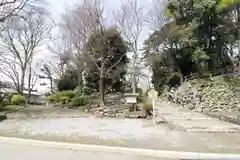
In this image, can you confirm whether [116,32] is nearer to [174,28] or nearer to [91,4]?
[91,4]

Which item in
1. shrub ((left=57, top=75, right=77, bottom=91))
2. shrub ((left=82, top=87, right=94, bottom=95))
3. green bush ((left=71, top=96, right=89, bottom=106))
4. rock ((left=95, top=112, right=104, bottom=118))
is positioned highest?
shrub ((left=57, top=75, right=77, bottom=91))

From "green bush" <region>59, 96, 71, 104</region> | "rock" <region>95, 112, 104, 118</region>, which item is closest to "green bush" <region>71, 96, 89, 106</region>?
"green bush" <region>59, 96, 71, 104</region>

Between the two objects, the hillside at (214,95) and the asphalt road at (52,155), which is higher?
the hillside at (214,95)

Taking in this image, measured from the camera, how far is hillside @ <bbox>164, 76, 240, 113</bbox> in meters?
19.7

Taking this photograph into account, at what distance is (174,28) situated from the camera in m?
25.1

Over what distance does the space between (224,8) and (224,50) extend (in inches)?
232

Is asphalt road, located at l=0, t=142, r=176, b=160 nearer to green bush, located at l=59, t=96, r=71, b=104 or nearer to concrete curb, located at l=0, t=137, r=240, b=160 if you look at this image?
concrete curb, located at l=0, t=137, r=240, b=160

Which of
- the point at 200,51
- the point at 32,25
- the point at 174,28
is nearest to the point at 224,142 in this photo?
the point at 200,51

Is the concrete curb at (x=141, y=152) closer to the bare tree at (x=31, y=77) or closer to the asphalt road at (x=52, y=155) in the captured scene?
the asphalt road at (x=52, y=155)

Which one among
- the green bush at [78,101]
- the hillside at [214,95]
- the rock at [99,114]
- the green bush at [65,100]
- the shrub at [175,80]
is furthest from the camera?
the shrub at [175,80]

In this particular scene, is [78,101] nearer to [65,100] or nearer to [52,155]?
[65,100]

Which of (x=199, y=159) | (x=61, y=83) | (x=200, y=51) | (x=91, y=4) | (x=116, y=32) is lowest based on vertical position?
(x=199, y=159)

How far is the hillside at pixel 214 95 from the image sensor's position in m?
19.7

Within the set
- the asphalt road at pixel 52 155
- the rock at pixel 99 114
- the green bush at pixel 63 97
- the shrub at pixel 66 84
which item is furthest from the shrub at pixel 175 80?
the asphalt road at pixel 52 155
